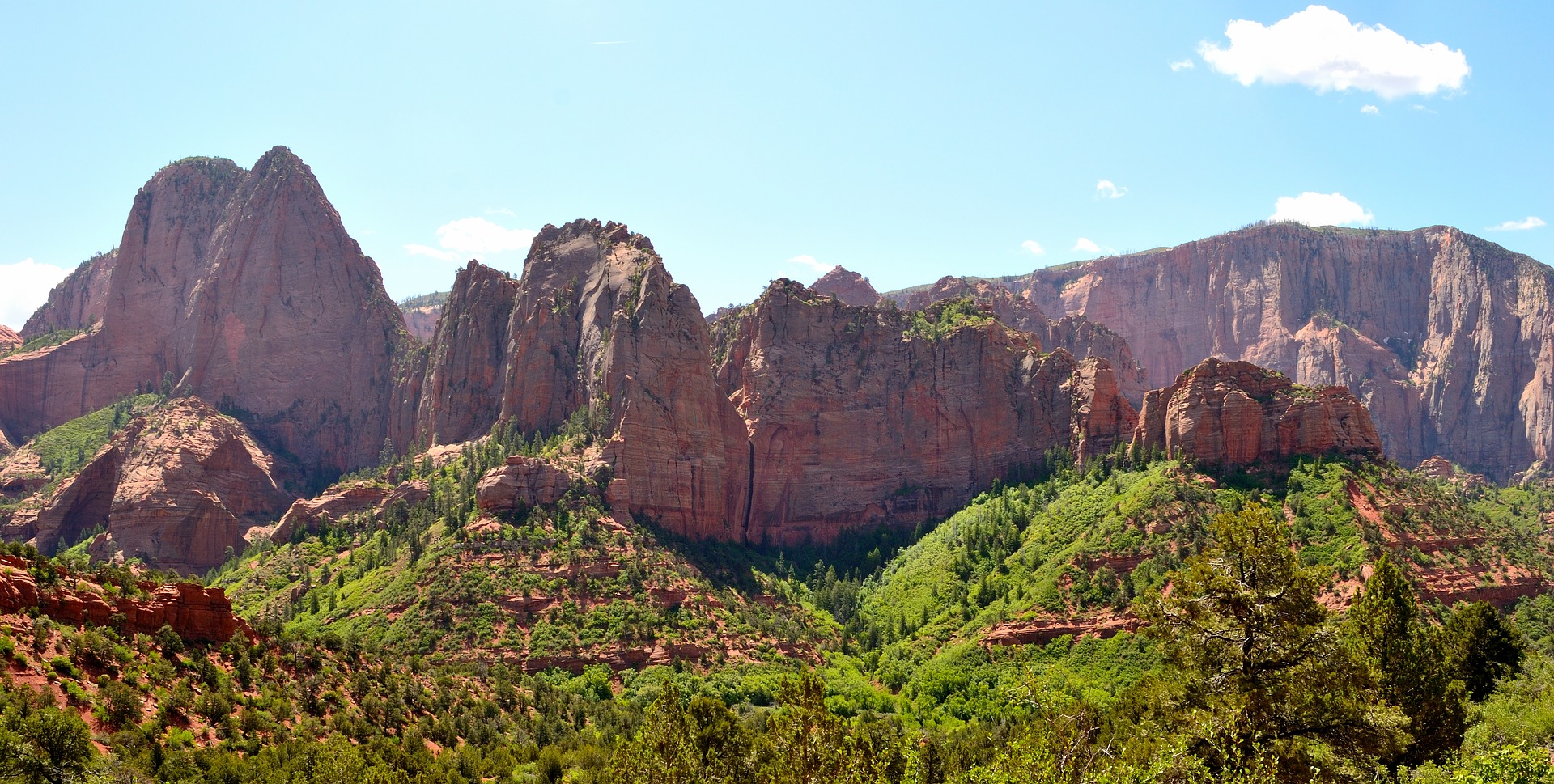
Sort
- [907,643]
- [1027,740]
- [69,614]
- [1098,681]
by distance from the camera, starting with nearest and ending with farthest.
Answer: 1. [1027,740]
2. [69,614]
3. [1098,681]
4. [907,643]

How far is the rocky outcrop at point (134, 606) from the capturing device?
46.9 m

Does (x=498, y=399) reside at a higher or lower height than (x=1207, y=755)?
higher

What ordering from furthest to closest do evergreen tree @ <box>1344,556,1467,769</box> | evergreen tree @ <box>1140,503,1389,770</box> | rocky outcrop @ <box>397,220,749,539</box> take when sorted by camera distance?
1. rocky outcrop @ <box>397,220,749,539</box>
2. evergreen tree @ <box>1344,556,1467,769</box>
3. evergreen tree @ <box>1140,503,1389,770</box>

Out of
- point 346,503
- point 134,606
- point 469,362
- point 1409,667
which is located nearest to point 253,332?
point 469,362

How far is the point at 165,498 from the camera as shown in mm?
132875

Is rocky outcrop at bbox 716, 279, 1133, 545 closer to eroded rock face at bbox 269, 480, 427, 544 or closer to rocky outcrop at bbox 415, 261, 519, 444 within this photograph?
rocky outcrop at bbox 415, 261, 519, 444

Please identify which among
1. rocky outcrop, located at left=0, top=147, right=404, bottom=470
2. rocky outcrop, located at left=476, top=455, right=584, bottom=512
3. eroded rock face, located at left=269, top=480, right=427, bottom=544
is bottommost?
eroded rock face, located at left=269, top=480, right=427, bottom=544

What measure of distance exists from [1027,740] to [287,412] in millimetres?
168077

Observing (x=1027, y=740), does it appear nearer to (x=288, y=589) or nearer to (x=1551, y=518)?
(x=288, y=589)

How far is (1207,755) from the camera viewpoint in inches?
1256

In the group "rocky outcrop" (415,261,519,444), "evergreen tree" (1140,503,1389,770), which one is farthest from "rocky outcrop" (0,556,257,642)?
"rocky outcrop" (415,261,519,444)

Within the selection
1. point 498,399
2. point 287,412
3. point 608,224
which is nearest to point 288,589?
point 498,399

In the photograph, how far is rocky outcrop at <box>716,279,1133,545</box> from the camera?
139m

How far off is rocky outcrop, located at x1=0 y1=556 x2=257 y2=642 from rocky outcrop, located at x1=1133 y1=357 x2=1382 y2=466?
3366 inches
